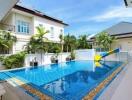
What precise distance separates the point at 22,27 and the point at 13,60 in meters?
6.79

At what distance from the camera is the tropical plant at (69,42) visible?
26.8 meters

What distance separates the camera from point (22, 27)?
21.5 meters

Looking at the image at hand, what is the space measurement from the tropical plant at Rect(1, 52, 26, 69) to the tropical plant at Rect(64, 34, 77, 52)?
10808 mm

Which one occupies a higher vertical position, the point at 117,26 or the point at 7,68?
the point at 117,26

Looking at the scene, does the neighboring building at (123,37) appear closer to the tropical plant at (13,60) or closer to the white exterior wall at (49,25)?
the white exterior wall at (49,25)

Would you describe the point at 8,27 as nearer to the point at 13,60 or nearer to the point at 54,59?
the point at 13,60

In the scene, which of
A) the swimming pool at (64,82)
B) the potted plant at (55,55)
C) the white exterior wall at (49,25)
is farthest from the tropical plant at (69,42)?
the swimming pool at (64,82)

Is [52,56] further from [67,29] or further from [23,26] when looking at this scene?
[67,29]

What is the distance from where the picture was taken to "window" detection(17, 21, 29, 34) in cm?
2078

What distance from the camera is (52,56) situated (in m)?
22.4

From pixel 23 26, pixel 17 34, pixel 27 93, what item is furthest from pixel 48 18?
pixel 27 93

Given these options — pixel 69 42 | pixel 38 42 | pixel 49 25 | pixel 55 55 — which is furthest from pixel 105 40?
pixel 38 42

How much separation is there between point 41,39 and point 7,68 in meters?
5.77

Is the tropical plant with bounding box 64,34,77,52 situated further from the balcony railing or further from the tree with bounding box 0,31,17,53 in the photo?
the tree with bounding box 0,31,17,53
